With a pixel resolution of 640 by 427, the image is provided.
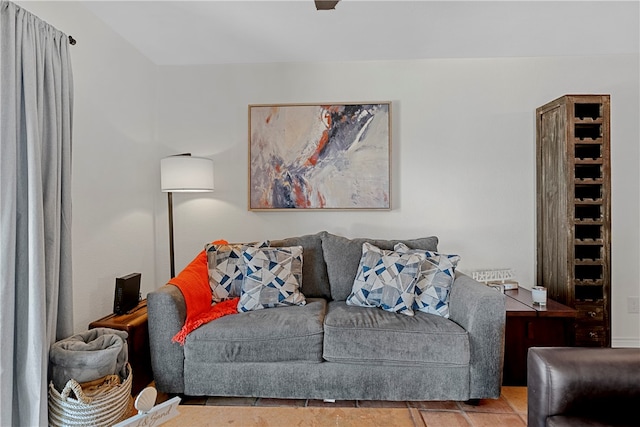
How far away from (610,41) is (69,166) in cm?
376

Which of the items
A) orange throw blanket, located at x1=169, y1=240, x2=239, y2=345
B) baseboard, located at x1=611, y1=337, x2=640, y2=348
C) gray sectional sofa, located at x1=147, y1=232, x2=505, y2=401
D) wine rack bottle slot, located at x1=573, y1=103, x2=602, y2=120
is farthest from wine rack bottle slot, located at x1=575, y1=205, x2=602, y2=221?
orange throw blanket, located at x1=169, y1=240, x2=239, y2=345

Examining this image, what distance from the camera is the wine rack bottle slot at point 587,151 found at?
2818 mm

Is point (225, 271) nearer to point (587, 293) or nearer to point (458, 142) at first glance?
point (458, 142)

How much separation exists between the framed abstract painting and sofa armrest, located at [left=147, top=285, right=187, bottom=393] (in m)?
1.26

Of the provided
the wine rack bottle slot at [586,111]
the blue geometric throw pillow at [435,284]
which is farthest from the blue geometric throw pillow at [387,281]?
the wine rack bottle slot at [586,111]

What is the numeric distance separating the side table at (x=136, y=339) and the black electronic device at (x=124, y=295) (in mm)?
39

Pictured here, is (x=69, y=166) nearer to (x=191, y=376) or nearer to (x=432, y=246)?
(x=191, y=376)

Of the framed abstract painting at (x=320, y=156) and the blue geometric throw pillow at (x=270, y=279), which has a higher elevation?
the framed abstract painting at (x=320, y=156)

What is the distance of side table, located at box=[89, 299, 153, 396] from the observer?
2.18 metres

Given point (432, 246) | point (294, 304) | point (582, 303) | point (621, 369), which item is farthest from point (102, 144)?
point (582, 303)

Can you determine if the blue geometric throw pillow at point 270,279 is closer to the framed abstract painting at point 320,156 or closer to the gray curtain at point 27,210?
the framed abstract painting at point 320,156

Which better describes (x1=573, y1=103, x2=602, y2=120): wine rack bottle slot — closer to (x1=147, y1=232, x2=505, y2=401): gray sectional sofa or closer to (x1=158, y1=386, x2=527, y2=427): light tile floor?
(x1=147, y1=232, x2=505, y2=401): gray sectional sofa

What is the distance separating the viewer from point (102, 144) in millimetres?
2525

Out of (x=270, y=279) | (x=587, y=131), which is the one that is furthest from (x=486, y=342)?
(x=587, y=131)
